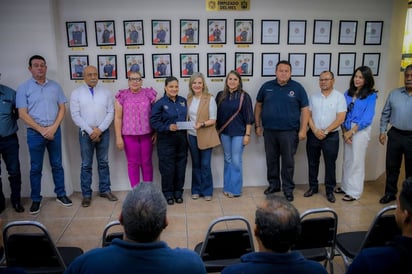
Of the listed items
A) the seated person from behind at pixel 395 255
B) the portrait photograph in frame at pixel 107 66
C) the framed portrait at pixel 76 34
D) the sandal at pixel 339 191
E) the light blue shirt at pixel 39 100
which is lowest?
the sandal at pixel 339 191

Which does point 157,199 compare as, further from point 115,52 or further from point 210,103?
point 115,52

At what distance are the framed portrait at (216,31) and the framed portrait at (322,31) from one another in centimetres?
124

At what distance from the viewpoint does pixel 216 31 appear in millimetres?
4613

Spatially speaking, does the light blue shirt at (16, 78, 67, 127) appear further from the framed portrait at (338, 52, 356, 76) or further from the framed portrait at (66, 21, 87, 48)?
the framed portrait at (338, 52, 356, 76)

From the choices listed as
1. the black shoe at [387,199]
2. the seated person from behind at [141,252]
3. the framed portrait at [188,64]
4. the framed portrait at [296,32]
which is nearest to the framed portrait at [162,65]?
the framed portrait at [188,64]

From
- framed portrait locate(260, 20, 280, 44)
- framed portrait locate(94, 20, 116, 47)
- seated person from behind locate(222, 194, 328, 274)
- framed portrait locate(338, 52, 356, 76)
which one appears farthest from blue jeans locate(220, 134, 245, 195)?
seated person from behind locate(222, 194, 328, 274)

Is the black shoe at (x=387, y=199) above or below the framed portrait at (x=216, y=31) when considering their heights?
below

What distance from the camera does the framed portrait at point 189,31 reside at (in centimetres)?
455

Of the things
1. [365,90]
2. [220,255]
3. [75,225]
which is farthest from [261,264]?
[365,90]

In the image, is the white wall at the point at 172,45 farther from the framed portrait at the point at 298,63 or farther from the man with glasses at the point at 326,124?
the man with glasses at the point at 326,124

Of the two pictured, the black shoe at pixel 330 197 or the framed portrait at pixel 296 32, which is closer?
the black shoe at pixel 330 197

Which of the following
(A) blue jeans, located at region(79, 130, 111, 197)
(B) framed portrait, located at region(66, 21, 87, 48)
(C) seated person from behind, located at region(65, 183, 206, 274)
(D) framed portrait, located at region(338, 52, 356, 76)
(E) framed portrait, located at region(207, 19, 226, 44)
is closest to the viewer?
(C) seated person from behind, located at region(65, 183, 206, 274)

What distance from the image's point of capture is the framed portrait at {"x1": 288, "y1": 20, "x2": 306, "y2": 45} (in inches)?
184

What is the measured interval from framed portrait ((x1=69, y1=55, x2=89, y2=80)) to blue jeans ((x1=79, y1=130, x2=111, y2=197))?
2.65 ft
